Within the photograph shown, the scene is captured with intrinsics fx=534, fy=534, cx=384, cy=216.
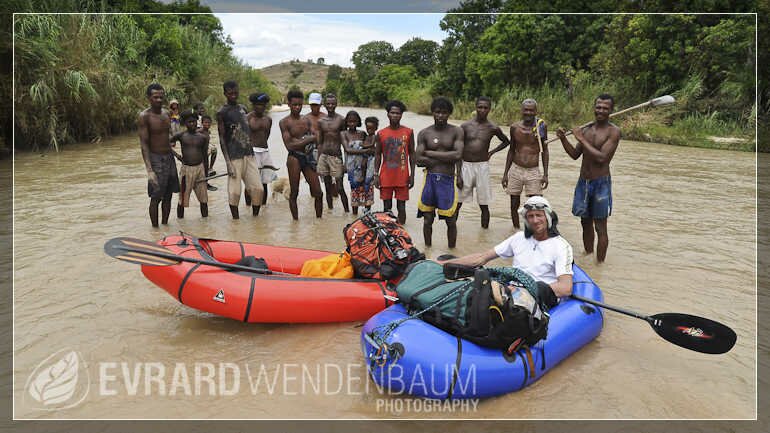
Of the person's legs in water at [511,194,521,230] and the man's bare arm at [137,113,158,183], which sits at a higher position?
the man's bare arm at [137,113,158,183]

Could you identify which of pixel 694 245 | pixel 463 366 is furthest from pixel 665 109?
pixel 463 366

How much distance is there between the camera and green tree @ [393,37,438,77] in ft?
221

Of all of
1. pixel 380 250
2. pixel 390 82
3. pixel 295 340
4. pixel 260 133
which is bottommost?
pixel 295 340

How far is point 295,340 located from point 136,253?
1.29 m

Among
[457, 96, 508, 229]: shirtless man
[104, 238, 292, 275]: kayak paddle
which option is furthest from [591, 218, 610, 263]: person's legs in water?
[104, 238, 292, 275]: kayak paddle

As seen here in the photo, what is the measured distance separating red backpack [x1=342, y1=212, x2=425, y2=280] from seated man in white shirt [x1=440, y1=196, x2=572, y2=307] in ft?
1.38

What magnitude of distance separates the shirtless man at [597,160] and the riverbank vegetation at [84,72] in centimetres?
1160

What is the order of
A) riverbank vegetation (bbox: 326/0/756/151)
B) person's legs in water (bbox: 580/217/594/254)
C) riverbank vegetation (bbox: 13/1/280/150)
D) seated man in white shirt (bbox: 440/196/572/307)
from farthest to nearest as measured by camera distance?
riverbank vegetation (bbox: 326/0/756/151)
riverbank vegetation (bbox: 13/1/280/150)
person's legs in water (bbox: 580/217/594/254)
seated man in white shirt (bbox: 440/196/572/307)

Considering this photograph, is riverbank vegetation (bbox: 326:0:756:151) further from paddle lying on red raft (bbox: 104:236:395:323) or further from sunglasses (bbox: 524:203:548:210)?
paddle lying on red raft (bbox: 104:236:395:323)

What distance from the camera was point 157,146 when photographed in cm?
609

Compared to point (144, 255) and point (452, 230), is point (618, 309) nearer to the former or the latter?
point (452, 230)

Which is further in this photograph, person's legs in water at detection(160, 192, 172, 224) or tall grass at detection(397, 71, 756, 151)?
tall grass at detection(397, 71, 756, 151)

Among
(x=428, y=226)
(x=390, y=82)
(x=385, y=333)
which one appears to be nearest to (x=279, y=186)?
(x=428, y=226)

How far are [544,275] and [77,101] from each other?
13166 millimetres
